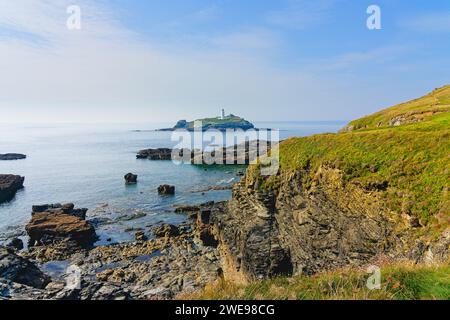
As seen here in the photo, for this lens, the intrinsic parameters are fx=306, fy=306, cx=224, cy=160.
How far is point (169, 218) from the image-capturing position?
61.2 metres

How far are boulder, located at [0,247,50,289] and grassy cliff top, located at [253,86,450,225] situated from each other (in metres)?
26.5

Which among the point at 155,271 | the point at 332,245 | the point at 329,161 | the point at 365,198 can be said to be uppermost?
the point at 329,161

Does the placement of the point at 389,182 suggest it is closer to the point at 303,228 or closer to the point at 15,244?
the point at 303,228

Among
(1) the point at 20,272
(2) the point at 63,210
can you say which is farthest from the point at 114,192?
(1) the point at 20,272

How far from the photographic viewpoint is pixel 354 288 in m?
7.52

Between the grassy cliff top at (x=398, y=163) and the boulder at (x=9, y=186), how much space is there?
81802mm

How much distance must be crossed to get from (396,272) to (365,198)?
573 inches

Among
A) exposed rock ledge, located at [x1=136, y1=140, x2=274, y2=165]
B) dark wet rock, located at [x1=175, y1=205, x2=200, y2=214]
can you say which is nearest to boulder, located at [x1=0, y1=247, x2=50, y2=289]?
dark wet rock, located at [x1=175, y1=205, x2=200, y2=214]

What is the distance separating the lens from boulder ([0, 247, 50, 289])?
29.9 m

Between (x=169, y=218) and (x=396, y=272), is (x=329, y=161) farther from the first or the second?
(x=169, y=218)

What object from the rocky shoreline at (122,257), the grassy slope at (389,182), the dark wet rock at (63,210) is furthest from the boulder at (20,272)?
the dark wet rock at (63,210)

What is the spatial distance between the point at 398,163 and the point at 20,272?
36365 millimetres

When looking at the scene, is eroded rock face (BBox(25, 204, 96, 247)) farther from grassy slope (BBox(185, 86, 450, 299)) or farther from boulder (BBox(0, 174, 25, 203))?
boulder (BBox(0, 174, 25, 203))
